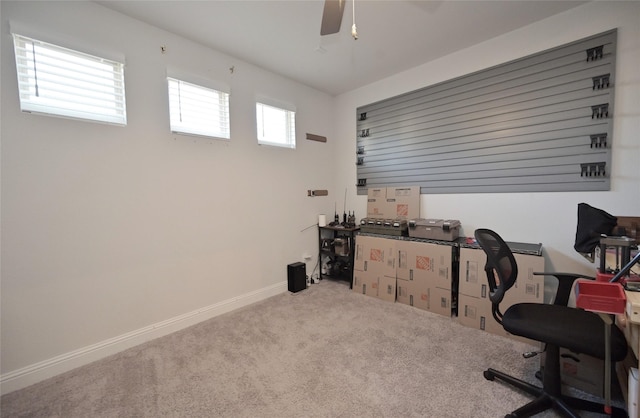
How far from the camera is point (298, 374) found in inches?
72.2

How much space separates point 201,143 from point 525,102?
3.29m

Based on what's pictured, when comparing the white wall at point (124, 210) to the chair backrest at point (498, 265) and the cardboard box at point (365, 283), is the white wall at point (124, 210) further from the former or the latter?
the chair backrest at point (498, 265)

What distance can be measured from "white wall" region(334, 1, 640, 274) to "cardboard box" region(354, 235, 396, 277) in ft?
2.15

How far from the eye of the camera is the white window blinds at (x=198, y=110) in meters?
2.46

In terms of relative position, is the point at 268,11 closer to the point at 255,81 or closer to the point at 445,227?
the point at 255,81

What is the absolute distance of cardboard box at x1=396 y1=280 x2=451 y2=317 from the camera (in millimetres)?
2658

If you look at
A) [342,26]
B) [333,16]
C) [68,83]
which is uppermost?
[342,26]

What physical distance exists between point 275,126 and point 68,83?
194 centimetres

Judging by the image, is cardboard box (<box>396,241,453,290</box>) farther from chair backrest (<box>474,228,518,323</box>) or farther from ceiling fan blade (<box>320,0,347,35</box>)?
ceiling fan blade (<box>320,0,347,35</box>)

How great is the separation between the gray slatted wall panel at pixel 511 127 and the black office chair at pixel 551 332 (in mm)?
1218

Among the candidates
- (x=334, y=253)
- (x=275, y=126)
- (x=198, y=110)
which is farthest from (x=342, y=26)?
(x=334, y=253)

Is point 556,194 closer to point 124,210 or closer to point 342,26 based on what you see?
point 342,26

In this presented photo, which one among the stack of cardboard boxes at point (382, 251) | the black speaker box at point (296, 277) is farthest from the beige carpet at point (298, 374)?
the black speaker box at point (296, 277)

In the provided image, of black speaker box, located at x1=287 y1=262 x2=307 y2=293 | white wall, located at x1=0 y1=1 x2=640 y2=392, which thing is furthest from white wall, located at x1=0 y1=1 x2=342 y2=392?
black speaker box, located at x1=287 y1=262 x2=307 y2=293
